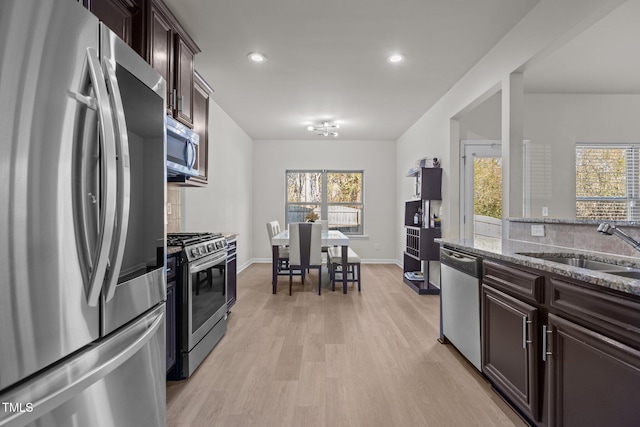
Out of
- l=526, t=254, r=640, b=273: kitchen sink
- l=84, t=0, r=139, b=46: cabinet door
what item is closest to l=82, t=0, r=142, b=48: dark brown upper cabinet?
l=84, t=0, r=139, b=46: cabinet door

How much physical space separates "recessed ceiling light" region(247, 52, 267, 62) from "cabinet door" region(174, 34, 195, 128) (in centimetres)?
55

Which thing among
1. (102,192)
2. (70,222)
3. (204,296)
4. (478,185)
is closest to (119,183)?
(102,192)

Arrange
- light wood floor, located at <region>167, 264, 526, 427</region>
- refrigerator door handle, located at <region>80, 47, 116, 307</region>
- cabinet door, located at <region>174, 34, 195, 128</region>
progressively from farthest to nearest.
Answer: cabinet door, located at <region>174, 34, 195, 128</region> → light wood floor, located at <region>167, 264, 526, 427</region> → refrigerator door handle, located at <region>80, 47, 116, 307</region>

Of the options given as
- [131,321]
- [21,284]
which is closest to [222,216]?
[131,321]

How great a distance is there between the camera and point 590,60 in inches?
135

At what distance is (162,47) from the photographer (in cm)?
238

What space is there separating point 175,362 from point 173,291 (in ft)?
1.57

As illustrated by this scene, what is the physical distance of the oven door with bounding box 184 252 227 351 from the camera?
7.20 ft

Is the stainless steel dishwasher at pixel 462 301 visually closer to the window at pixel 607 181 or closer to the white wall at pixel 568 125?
the white wall at pixel 568 125

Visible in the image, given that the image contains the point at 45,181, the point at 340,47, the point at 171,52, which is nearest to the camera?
the point at 45,181

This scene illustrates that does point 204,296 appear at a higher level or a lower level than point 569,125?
lower

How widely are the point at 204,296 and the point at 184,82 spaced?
5.95 feet

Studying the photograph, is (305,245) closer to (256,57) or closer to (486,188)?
(256,57)

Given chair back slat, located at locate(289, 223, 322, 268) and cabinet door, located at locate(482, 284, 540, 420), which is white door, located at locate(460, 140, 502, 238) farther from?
cabinet door, located at locate(482, 284, 540, 420)
